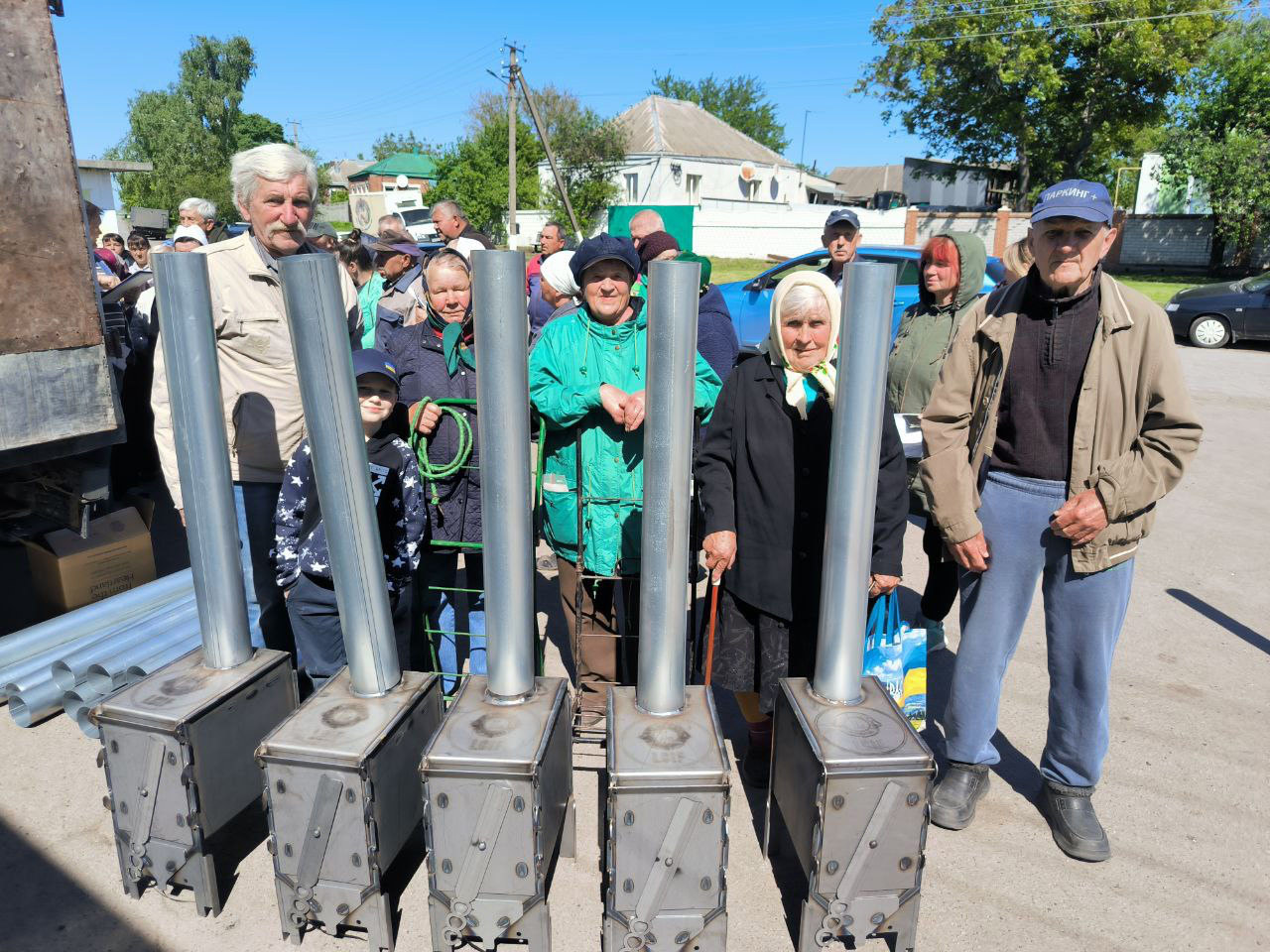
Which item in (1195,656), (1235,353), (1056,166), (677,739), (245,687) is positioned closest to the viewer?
(677,739)

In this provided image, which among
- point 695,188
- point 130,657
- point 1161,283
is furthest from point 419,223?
point 130,657

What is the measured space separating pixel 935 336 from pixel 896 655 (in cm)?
155

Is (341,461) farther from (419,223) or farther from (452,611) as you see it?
(419,223)

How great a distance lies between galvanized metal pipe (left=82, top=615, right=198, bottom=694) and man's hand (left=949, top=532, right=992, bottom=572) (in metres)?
3.10

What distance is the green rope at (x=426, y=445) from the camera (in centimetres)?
304

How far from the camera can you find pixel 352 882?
2.22m

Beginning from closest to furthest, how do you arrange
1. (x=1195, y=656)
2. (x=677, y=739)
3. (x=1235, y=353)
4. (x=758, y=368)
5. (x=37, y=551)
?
(x=677, y=739) → (x=758, y=368) → (x=1195, y=656) → (x=37, y=551) → (x=1235, y=353)

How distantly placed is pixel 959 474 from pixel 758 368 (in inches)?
27.2

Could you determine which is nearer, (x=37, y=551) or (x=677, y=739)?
(x=677, y=739)

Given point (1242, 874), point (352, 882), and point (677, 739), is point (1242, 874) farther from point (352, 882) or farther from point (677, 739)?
point (352, 882)

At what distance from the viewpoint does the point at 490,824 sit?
6.91 feet

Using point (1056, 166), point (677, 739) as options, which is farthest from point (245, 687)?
point (1056, 166)

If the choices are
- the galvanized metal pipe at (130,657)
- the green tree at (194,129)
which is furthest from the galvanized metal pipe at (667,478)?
the green tree at (194,129)

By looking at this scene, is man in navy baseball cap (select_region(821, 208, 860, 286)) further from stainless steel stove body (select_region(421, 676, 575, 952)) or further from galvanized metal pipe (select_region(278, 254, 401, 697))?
stainless steel stove body (select_region(421, 676, 575, 952))
